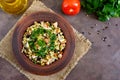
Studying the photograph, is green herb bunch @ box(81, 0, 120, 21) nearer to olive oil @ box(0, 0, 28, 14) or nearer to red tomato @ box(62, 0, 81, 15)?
red tomato @ box(62, 0, 81, 15)

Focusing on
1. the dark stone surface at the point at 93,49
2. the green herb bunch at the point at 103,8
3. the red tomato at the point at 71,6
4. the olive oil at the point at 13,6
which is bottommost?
the dark stone surface at the point at 93,49

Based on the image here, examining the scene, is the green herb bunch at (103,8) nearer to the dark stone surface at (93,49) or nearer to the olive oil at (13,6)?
the dark stone surface at (93,49)

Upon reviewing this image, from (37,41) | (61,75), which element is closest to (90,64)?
(61,75)

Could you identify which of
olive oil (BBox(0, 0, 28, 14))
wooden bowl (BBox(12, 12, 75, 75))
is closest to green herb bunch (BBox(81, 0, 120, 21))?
wooden bowl (BBox(12, 12, 75, 75))

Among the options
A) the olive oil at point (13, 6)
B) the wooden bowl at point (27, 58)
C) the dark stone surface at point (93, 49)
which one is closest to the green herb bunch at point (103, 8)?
the dark stone surface at point (93, 49)

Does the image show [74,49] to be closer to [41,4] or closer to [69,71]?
[69,71]

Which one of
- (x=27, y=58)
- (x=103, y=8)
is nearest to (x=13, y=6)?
(x=27, y=58)

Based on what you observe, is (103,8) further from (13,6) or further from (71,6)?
(13,6)
